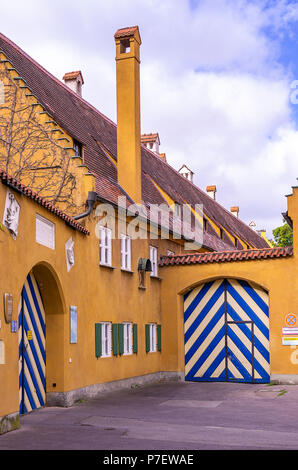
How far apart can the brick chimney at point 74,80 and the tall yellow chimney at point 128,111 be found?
7.60 meters

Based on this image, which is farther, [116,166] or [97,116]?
[97,116]

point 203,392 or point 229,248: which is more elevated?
point 229,248

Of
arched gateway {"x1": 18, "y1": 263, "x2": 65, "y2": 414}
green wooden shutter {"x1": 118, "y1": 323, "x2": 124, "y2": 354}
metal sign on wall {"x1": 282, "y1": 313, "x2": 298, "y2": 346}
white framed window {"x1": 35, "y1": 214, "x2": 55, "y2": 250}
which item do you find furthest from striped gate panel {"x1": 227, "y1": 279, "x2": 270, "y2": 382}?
white framed window {"x1": 35, "y1": 214, "x2": 55, "y2": 250}

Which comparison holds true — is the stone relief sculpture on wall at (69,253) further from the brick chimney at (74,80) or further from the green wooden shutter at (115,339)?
the brick chimney at (74,80)

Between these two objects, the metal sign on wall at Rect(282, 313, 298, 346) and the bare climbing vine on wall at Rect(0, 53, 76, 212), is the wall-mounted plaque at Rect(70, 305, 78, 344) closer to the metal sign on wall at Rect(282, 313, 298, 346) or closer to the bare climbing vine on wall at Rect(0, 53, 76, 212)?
the bare climbing vine on wall at Rect(0, 53, 76, 212)

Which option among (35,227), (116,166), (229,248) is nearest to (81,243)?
(35,227)

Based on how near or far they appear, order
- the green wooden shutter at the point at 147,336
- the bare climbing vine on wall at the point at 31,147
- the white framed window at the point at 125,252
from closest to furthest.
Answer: the bare climbing vine on wall at the point at 31,147
the white framed window at the point at 125,252
the green wooden shutter at the point at 147,336

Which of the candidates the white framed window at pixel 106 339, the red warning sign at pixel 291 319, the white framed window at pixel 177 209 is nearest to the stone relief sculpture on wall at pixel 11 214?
the white framed window at pixel 106 339

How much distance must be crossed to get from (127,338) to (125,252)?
2651mm

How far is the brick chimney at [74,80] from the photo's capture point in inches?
1185

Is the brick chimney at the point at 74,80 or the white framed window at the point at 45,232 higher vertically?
the brick chimney at the point at 74,80

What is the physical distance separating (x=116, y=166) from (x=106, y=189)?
3707 millimetres
